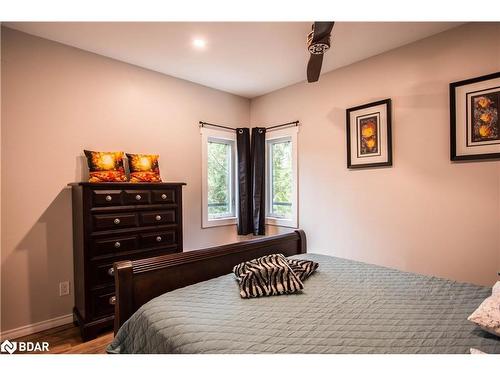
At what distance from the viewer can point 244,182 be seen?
3.62m

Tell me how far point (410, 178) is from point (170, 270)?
2.21 meters

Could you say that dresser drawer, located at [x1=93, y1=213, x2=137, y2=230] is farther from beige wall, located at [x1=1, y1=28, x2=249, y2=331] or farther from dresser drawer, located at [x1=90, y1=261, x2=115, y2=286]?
beige wall, located at [x1=1, y1=28, x2=249, y2=331]

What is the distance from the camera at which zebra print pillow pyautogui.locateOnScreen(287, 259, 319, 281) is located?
5.56 feet

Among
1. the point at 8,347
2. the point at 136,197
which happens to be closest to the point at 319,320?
the point at 136,197

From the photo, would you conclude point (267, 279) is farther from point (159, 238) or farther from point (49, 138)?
point (49, 138)

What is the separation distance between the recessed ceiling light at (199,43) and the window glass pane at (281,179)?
163cm

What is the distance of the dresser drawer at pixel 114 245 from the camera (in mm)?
2109

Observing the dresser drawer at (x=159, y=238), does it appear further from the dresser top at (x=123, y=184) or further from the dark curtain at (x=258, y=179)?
the dark curtain at (x=258, y=179)

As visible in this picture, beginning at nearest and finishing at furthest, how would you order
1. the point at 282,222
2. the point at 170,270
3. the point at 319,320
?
the point at 319,320, the point at 170,270, the point at 282,222

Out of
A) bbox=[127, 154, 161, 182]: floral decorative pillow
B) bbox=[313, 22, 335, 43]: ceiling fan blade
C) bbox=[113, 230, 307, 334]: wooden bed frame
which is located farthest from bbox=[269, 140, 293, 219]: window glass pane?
bbox=[313, 22, 335, 43]: ceiling fan blade

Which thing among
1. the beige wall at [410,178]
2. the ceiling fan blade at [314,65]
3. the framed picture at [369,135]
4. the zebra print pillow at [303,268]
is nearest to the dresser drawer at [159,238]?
the zebra print pillow at [303,268]

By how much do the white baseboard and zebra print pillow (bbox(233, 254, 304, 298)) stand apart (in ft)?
6.23

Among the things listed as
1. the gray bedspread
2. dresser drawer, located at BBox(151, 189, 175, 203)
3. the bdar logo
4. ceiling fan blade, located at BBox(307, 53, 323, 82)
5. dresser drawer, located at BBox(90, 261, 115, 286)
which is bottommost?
the bdar logo

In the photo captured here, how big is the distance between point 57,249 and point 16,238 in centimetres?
31
